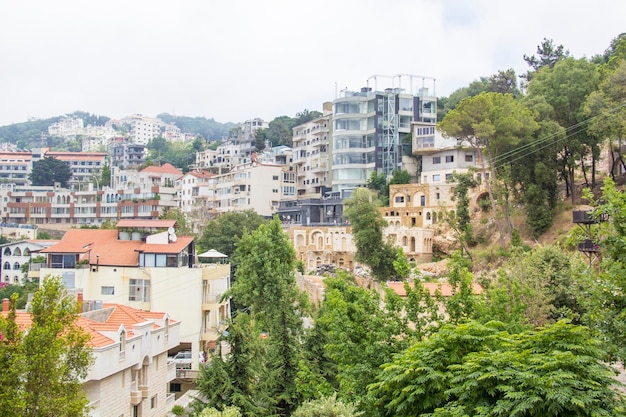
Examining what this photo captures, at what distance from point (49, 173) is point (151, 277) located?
97.3 m

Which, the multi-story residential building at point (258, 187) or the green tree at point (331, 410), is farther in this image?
the multi-story residential building at point (258, 187)

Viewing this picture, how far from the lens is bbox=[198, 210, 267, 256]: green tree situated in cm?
6291

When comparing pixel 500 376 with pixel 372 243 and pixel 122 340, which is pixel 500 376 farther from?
pixel 372 243

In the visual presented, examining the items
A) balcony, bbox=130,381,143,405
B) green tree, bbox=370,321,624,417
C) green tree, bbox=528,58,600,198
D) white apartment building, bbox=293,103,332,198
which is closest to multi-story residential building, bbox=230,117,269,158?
white apartment building, bbox=293,103,332,198

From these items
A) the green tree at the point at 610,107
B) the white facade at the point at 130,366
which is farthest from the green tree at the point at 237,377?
the green tree at the point at 610,107

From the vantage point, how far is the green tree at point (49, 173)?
123 meters

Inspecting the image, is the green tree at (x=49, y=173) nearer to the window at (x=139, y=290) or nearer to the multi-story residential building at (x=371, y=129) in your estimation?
the multi-story residential building at (x=371, y=129)

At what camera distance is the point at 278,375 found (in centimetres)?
2436

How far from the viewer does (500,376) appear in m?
12.5

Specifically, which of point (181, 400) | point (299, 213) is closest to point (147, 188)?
point (299, 213)

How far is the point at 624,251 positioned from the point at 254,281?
21.2 meters

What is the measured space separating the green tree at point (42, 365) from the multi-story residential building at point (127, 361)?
8.37 ft

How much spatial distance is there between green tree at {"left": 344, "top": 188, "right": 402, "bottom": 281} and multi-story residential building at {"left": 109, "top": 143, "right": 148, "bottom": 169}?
96.1 metres

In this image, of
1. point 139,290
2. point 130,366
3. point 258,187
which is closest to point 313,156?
point 258,187
